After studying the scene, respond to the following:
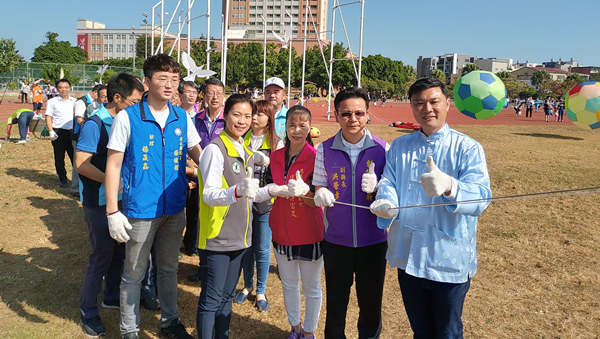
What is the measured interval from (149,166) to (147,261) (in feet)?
2.39

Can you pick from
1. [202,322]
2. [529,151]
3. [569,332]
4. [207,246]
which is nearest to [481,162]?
[207,246]

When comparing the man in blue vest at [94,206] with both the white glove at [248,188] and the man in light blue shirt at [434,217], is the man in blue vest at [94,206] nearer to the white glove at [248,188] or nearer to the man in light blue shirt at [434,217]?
the white glove at [248,188]

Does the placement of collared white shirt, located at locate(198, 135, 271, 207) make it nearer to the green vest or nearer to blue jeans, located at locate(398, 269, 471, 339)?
the green vest

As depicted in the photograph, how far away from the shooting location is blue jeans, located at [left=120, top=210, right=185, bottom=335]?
2.84 m

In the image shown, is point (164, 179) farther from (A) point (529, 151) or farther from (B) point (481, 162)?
(A) point (529, 151)

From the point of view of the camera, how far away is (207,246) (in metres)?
2.63

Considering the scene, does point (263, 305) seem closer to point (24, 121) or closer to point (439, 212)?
point (439, 212)

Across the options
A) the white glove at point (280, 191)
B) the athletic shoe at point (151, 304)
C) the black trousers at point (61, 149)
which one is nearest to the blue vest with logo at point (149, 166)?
the white glove at point (280, 191)

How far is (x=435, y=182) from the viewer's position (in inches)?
76.8

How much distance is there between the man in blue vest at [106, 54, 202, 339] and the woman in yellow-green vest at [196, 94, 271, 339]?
331 mm

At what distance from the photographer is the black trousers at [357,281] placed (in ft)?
8.82

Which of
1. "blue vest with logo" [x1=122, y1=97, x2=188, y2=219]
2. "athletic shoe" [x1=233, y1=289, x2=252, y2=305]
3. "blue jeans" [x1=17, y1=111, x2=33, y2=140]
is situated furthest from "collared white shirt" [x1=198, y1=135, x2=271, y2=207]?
"blue jeans" [x1=17, y1=111, x2=33, y2=140]

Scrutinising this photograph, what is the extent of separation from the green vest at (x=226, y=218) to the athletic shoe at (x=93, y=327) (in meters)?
1.38

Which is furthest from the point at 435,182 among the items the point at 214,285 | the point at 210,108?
the point at 210,108
